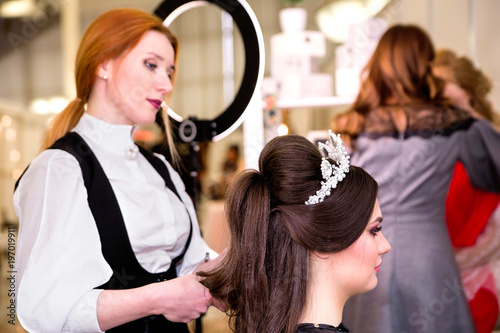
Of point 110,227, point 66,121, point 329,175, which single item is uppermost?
point 66,121

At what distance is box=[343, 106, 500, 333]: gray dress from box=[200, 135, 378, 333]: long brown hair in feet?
3.00

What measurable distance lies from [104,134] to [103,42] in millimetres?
233

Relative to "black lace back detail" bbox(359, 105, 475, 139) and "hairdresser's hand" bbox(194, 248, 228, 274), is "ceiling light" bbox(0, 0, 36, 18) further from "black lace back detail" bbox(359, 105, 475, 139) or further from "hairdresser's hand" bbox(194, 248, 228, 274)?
"hairdresser's hand" bbox(194, 248, 228, 274)

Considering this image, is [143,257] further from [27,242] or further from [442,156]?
[442,156]

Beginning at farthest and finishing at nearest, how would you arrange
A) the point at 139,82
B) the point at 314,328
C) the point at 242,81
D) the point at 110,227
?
the point at 242,81
the point at 139,82
the point at 110,227
the point at 314,328

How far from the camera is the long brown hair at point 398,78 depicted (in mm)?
2057

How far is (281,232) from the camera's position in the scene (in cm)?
117

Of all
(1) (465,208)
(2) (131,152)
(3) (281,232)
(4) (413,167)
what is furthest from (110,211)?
(1) (465,208)

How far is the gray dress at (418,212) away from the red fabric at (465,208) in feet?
1.03

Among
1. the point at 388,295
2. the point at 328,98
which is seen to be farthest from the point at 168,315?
the point at 328,98

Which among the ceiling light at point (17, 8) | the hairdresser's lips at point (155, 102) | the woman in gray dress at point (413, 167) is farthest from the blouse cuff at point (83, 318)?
the ceiling light at point (17, 8)

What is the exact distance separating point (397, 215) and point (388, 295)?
29 cm

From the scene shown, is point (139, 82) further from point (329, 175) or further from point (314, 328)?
point (314, 328)

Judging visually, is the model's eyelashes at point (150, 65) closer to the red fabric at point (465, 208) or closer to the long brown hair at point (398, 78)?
the long brown hair at point (398, 78)
